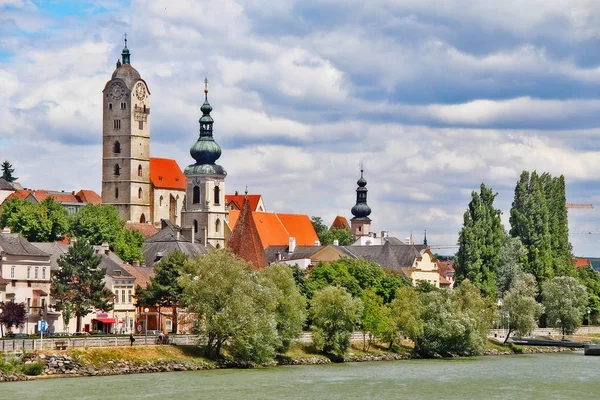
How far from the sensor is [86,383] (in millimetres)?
73750

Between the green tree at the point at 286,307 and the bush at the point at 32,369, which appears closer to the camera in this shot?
the bush at the point at 32,369

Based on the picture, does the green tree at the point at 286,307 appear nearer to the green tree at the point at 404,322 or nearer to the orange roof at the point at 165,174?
the green tree at the point at 404,322

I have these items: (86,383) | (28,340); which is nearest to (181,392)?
(86,383)

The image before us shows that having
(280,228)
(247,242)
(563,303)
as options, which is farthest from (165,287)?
(280,228)

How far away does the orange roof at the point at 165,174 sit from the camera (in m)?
185

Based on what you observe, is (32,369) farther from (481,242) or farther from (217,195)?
(217,195)

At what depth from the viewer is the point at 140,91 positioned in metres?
179

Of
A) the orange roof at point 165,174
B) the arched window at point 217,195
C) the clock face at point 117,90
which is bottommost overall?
the arched window at point 217,195

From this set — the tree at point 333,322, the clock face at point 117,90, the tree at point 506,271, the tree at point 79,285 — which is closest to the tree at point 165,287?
the tree at point 79,285

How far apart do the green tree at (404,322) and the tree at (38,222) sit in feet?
142

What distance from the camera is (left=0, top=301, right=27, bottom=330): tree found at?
283 feet

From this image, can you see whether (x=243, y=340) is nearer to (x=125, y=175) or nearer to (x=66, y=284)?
(x=66, y=284)

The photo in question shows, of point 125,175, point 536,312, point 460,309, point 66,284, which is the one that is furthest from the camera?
point 125,175

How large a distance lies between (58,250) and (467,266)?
37744 mm
